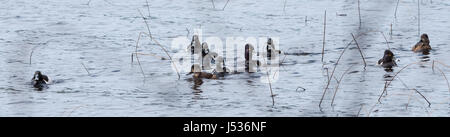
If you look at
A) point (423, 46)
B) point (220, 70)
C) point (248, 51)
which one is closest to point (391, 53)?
point (423, 46)

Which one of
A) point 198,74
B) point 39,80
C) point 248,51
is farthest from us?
point 248,51

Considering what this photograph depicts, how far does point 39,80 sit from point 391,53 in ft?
15.5

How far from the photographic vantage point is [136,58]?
476 inches

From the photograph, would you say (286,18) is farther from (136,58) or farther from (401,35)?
(136,58)

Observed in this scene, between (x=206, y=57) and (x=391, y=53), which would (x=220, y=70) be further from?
(x=391, y=53)

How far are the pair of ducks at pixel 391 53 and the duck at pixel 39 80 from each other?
4387mm

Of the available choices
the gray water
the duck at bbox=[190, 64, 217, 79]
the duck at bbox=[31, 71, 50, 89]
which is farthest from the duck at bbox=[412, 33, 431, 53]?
the duck at bbox=[31, 71, 50, 89]

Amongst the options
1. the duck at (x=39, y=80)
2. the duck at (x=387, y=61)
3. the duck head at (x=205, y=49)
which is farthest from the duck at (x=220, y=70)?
the duck at (x=39, y=80)

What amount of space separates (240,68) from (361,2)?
5998 millimetres

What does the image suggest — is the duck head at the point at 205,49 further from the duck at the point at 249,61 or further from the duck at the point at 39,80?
the duck at the point at 39,80

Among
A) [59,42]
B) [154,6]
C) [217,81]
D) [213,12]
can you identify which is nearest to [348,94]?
[217,81]

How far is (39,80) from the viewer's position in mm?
10125

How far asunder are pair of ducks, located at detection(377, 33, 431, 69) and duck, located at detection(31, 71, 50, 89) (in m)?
4.39

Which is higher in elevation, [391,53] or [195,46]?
[195,46]
